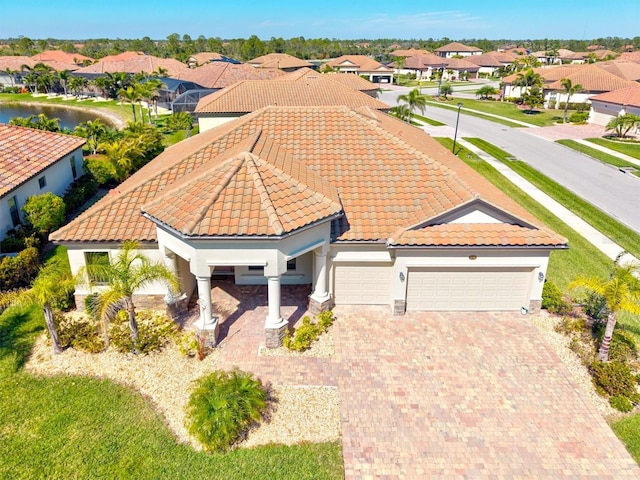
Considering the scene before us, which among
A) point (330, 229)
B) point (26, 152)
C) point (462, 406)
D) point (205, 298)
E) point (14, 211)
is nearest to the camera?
point (462, 406)

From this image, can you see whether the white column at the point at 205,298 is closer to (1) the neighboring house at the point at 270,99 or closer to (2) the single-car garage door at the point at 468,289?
(2) the single-car garage door at the point at 468,289

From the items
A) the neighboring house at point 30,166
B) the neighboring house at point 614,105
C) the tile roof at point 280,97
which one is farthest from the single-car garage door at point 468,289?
the neighboring house at point 614,105

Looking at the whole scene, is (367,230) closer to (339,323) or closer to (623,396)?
(339,323)

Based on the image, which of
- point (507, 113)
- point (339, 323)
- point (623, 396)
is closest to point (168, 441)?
point (339, 323)

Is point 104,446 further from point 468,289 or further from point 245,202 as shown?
point 468,289

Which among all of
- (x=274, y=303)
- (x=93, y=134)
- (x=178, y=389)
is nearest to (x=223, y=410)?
(x=178, y=389)

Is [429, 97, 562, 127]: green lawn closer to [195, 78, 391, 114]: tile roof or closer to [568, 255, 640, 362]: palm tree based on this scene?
[195, 78, 391, 114]: tile roof
